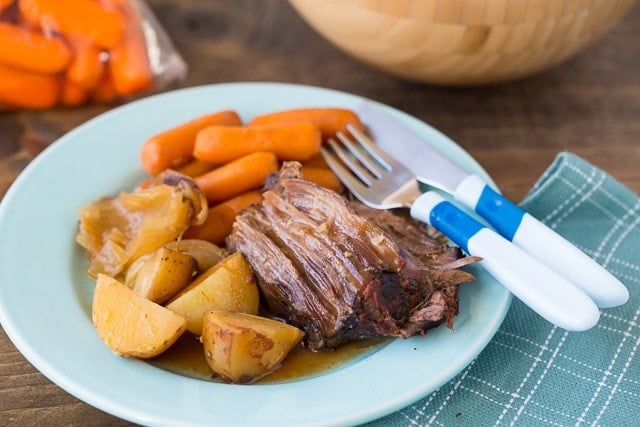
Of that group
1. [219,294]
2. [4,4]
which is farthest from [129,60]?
[219,294]

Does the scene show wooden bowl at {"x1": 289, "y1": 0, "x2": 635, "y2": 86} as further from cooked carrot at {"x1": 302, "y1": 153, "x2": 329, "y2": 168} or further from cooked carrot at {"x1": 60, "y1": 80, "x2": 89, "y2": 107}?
cooked carrot at {"x1": 60, "y1": 80, "x2": 89, "y2": 107}

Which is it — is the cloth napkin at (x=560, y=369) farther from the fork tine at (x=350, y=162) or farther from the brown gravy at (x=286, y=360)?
the fork tine at (x=350, y=162)

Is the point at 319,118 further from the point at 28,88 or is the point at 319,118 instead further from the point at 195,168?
the point at 28,88

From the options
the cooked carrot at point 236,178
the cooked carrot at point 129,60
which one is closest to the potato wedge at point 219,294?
the cooked carrot at point 236,178

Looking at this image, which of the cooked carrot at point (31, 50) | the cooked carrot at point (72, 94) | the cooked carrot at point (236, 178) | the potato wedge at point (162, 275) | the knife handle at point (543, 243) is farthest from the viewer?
the cooked carrot at point (72, 94)

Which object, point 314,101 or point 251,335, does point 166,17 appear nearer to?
point 314,101

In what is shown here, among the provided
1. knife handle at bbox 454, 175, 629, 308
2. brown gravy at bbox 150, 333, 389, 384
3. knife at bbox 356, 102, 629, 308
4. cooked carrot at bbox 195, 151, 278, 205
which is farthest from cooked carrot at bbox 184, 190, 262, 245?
knife handle at bbox 454, 175, 629, 308

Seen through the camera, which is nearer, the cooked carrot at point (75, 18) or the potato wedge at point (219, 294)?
the potato wedge at point (219, 294)
